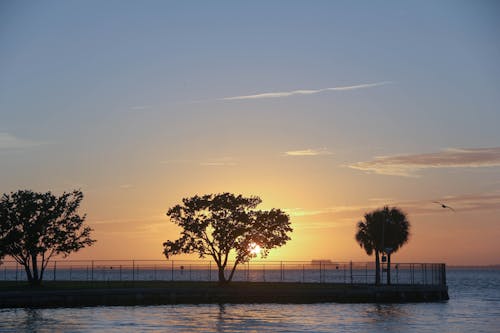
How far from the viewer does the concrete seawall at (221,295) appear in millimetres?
76875

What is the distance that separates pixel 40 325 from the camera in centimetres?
5959

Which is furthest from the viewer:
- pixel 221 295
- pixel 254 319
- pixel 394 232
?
pixel 394 232

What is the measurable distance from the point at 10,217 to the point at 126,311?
20.5 m

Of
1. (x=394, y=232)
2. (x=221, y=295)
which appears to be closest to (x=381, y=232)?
Answer: (x=394, y=232)

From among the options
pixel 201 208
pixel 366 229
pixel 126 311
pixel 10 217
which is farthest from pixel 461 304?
pixel 10 217

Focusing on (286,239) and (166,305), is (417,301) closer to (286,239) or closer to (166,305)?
(286,239)

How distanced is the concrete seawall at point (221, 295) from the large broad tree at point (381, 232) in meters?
4.80

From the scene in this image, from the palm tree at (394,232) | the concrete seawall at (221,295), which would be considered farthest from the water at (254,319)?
the palm tree at (394,232)

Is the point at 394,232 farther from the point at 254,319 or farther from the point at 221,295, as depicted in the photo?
the point at 254,319

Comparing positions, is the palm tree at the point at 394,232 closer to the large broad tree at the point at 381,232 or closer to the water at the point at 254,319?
the large broad tree at the point at 381,232

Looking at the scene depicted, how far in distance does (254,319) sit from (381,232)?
3581cm

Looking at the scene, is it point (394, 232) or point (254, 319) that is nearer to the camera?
point (254, 319)

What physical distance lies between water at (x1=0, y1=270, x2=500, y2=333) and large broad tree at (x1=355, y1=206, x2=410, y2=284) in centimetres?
1391

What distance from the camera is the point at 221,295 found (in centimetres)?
8581
